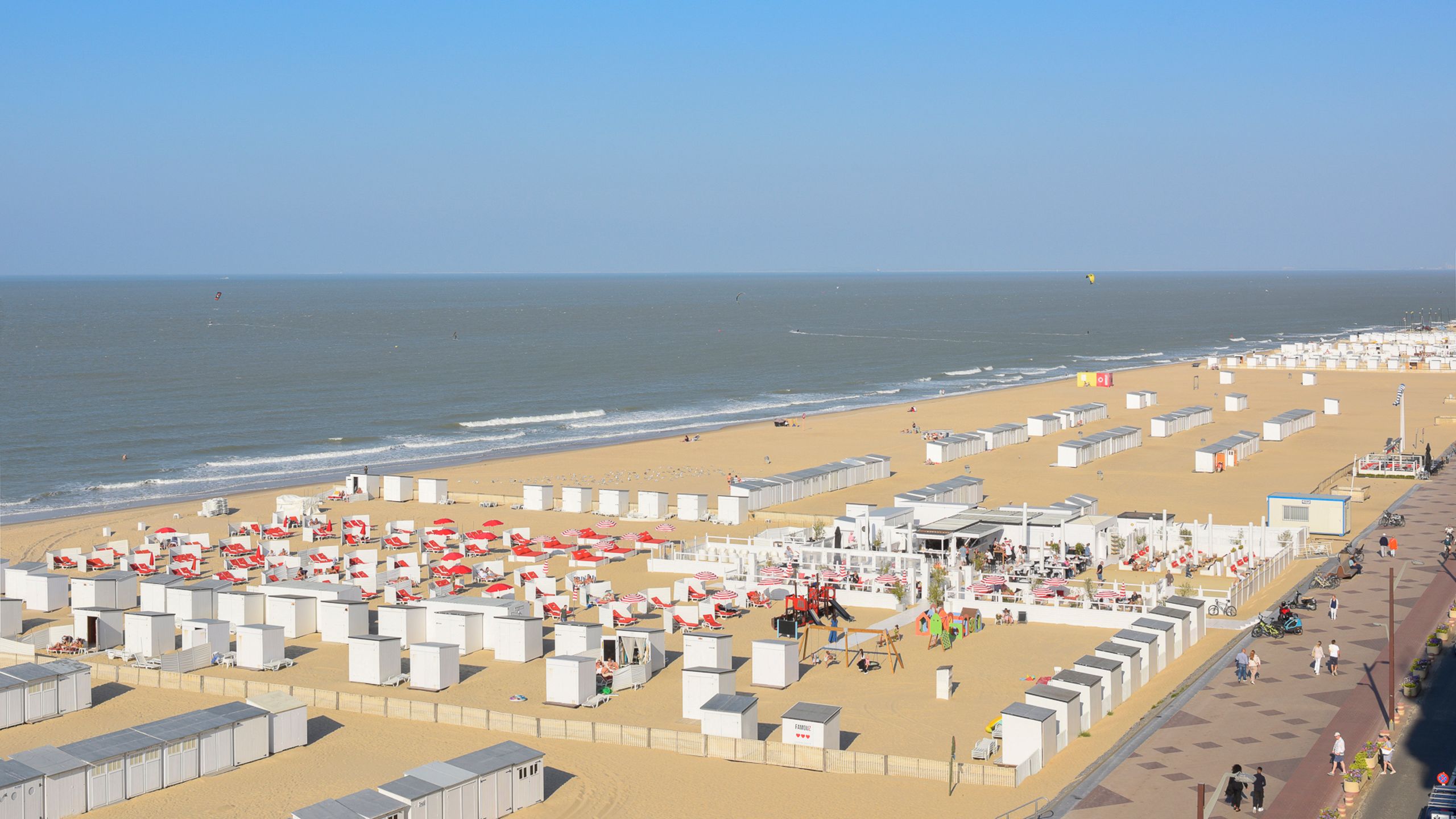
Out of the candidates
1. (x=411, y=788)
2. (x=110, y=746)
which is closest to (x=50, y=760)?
(x=110, y=746)

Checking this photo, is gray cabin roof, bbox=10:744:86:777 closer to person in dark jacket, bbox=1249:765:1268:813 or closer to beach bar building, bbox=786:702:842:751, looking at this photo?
beach bar building, bbox=786:702:842:751

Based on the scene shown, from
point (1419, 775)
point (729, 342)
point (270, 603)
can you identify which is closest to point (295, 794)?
point (270, 603)

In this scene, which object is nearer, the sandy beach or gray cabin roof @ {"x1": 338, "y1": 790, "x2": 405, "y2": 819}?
gray cabin roof @ {"x1": 338, "y1": 790, "x2": 405, "y2": 819}

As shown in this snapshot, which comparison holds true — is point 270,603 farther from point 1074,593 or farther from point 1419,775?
point 1419,775

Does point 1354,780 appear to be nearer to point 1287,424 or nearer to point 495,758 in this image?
point 495,758

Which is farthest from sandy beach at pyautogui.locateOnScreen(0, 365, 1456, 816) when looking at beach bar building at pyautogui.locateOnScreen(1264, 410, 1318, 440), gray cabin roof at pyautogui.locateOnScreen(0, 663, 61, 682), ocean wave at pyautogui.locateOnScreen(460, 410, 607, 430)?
ocean wave at pyautogui.locateOnScreen(460, 410, 607, 430)

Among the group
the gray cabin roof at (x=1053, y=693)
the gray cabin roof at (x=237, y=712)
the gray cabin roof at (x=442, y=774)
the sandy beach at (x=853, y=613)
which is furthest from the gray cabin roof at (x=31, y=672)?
the gray cabin roof at (x=1053, y=693)
